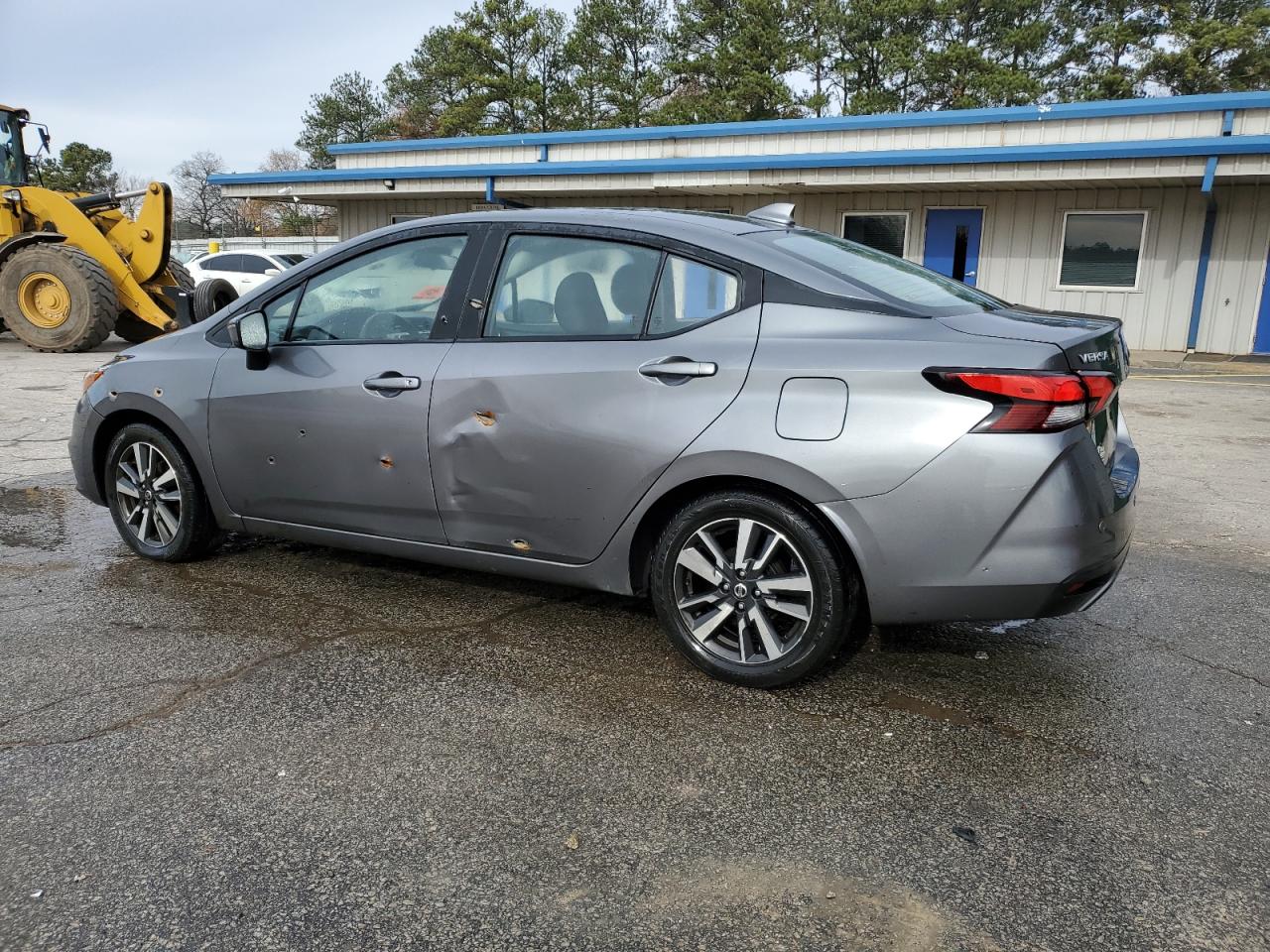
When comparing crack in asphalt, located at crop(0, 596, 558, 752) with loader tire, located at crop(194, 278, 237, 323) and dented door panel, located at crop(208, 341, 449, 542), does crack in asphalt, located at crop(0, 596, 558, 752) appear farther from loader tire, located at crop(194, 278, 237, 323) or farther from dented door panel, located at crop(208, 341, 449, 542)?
loader tire, located at crop(194, 278, 237, 323)

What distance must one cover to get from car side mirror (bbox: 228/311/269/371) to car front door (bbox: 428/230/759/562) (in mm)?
927

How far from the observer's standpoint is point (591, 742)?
2.99 meters

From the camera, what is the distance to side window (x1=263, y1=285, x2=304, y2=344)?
422cm

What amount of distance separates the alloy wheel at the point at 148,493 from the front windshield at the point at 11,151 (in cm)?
1322

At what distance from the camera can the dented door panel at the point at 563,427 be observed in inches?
129

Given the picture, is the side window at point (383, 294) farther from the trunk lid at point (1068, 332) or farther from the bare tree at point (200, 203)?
the bare tree at point (200, 203)

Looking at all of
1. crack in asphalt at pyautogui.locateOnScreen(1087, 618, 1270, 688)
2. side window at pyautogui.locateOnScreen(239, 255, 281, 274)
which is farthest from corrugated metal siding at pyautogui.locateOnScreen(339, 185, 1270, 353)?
crack in asphalt at pyautogui.locateOnScreen(1087, 618, 1270, 688)

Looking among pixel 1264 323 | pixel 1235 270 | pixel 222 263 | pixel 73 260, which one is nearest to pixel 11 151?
pixel 73 260

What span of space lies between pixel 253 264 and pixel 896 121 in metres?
13.5

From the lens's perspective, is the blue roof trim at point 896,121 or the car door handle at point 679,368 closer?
the car door handle at point 679,368

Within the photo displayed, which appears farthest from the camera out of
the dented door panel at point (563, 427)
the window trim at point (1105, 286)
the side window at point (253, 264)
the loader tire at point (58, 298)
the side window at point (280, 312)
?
the side window at point (253, 264)

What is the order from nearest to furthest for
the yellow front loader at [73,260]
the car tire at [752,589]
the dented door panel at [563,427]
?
the car tire at [752,589] → the dented door panel at [563,427] → the yellow front loader at [73,260]

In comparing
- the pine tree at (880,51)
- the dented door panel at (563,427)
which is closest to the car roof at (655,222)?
the dented door panel at (563,427)

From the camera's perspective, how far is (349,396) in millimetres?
3896
